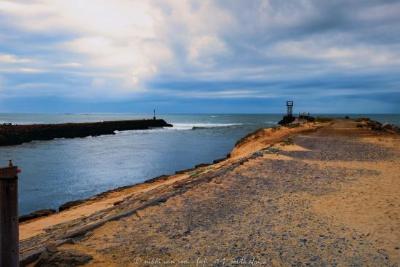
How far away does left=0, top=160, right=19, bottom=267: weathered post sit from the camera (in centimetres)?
434

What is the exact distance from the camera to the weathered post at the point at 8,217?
14.3ft

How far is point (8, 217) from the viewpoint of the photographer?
4387 millimetres

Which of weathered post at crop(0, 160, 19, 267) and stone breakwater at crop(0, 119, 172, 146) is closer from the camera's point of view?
weathered post at crop(0, 160, 19, 267)

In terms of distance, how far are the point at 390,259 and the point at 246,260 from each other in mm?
1725

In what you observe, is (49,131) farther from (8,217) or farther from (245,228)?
(8,217)

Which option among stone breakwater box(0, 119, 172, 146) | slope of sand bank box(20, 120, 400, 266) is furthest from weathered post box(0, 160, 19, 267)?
stone breakwater box(0, 119, 172, 146)

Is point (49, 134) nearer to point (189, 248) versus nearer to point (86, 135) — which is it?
point (86, 135)

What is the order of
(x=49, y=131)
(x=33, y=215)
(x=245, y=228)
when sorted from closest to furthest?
(x=245, y=228), (x=33, y=215), (x=49, y=131)

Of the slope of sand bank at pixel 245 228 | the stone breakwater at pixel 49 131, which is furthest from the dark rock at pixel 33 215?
the stone breakwater at pixel 49 131

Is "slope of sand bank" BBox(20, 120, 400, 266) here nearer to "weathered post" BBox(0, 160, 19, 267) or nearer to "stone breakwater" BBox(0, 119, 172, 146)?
"weathered post" BBox(0, 160, 19, 267)

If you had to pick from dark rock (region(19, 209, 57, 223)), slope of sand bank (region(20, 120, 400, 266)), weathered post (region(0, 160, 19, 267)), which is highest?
weathered post (region(0, 160, 19, 267))

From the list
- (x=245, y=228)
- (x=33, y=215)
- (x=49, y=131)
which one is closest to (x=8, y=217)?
(x=245, y=228)

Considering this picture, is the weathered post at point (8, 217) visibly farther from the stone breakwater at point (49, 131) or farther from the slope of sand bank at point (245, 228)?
the stone breakwater at point (49, 131)

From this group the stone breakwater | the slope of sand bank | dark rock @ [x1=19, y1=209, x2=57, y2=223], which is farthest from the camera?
the stone breakwater
